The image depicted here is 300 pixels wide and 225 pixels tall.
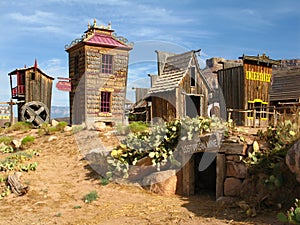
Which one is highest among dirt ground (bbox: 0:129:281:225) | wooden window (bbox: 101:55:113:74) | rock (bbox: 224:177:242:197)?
wooden window (bbox: 101:55:113:74)

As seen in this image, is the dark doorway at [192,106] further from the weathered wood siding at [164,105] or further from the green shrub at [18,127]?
the green shrub at [18,127]

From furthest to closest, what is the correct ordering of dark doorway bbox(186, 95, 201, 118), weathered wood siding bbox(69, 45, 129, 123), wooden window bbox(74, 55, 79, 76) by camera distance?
wooden window bbox(74, 55, 79, 76)
dark doorway bbox(186, 95, 201, 118)
weathered wood siding bbox(69, 45, 129, 123)

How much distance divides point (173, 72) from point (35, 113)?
10.4 metres

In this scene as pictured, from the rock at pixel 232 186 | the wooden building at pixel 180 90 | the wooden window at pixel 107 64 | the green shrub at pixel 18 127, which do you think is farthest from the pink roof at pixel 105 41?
the rock at pixel 232 186

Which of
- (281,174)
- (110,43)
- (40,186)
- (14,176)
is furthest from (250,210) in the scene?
(110,43)

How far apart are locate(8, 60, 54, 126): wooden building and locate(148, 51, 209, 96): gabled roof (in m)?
8.66

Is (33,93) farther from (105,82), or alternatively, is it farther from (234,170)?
(234,170)

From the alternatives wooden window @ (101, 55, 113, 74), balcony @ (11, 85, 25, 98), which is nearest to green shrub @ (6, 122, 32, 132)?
balcony @ (11, 85, 25, 98)

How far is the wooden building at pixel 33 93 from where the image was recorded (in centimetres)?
2350

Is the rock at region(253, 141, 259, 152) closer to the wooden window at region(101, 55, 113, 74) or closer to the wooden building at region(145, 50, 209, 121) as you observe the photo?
the wooden building at region(145, 50, 209, 121)

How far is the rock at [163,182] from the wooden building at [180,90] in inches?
342

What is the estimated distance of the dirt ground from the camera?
311 inches

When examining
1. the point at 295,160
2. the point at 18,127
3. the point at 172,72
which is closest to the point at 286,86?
the point at 172,72

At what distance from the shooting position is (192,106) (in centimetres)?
2078
